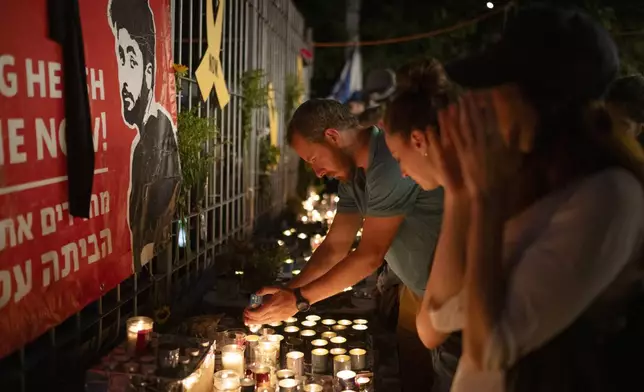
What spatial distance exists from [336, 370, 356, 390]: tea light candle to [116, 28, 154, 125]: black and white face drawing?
1219mm

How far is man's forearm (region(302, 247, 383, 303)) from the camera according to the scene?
2.23 m

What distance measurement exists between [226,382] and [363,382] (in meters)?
0.53

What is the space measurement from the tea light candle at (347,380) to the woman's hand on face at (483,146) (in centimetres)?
130

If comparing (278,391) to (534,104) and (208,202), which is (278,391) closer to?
(534,104)

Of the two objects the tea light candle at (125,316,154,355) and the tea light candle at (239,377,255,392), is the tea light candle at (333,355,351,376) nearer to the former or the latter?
the tea light candle at (239,377,255,392)

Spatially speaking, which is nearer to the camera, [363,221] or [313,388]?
[313,388]

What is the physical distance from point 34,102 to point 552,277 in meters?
1.36

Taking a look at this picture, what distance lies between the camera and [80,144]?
6.10ft

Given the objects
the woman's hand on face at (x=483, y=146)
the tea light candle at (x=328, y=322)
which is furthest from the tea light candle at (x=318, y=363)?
the woman's hand on face at (x=483, y=146)

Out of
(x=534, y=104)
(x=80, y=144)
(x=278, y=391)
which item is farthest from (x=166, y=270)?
(x=534, y=104)

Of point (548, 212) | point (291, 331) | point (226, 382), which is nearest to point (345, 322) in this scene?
point (291, 331)

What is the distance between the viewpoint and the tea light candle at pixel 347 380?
226 centimetres

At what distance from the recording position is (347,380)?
2.27 meters

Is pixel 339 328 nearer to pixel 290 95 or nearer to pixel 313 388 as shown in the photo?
pixel 313 388
